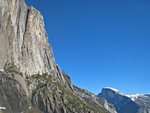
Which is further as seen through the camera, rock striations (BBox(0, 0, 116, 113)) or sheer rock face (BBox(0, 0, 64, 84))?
sheer rock face (BBox(0, 0, 64, 84))

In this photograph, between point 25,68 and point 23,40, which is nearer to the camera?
point 25,68

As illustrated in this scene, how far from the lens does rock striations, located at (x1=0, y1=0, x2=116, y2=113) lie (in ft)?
294

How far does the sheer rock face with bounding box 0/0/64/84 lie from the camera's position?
341 feet

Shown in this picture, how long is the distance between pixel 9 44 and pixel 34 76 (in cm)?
2425

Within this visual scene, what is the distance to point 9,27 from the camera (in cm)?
10900

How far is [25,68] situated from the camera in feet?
368

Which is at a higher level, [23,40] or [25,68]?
[23,40]

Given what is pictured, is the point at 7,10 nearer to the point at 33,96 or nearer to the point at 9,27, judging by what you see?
the point at 9,27

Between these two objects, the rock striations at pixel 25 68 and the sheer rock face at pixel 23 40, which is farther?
the sheer rock face at pixel 23 40

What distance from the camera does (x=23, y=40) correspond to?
121 meters

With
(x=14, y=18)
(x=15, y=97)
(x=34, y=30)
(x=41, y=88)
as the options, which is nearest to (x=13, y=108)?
(x=15, y=97)

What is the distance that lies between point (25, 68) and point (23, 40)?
63.7ft

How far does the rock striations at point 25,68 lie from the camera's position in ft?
294

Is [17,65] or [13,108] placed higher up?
[17,65]
